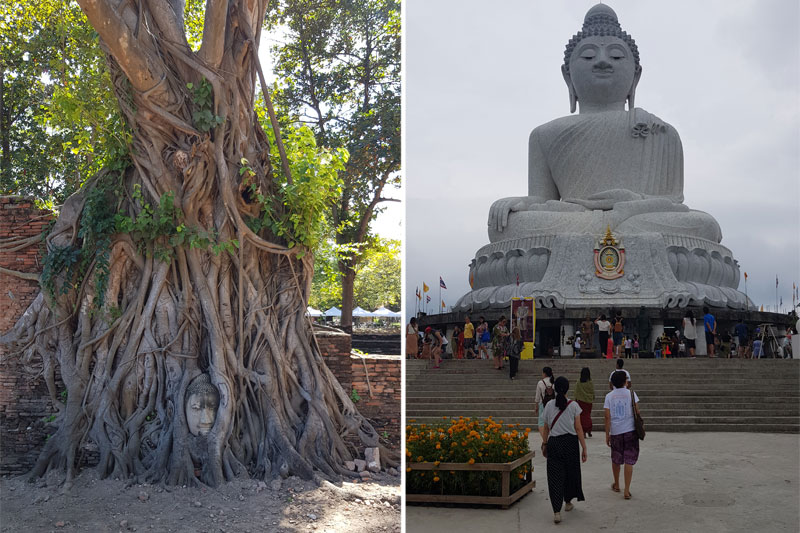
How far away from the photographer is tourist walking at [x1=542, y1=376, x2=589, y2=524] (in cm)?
470

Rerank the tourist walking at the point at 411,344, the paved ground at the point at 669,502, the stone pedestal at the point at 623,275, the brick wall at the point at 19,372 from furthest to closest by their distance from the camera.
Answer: the stone pedestal at the point at 623,275, the tourist walking at the point at 411,344, the brick wall at the point at 19,372, the paved ground at the point at 669,502

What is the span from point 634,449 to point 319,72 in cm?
710

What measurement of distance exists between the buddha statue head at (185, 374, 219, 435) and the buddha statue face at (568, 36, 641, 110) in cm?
1476

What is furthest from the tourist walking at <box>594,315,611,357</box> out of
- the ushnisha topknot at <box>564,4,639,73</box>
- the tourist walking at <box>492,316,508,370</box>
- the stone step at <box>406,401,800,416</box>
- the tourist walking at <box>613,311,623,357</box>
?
the ushnisha topknot at <box>564,4,639,73</box>

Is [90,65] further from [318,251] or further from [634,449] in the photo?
[634,449]

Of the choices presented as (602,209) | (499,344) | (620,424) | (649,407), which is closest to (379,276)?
(499,344)

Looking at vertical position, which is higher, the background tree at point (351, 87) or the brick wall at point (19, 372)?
the background tree at point (351, 87)

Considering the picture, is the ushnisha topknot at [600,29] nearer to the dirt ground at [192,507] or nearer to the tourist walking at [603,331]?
the tourist walking at [603,331]

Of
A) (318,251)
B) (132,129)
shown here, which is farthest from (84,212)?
(318,251)

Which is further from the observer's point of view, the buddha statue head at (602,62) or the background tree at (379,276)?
the buddha statue head at (602,62)

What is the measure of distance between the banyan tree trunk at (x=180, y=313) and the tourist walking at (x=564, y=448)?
2.52 meters

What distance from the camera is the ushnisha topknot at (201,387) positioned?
647 cm

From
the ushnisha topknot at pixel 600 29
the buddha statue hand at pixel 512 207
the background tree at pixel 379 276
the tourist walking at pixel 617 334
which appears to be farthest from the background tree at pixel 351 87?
the ushnisha topknot at pixel 600 29

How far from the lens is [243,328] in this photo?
6973 millimetres
